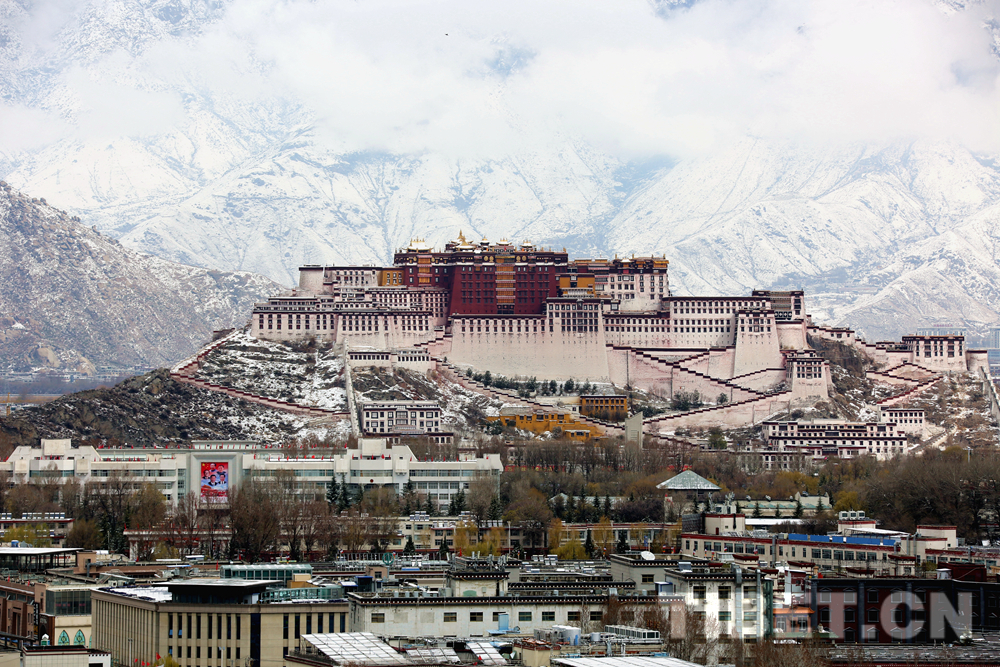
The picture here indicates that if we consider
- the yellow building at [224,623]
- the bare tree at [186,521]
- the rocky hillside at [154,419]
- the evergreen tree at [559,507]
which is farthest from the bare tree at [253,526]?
the rocky hillside at [154,419]

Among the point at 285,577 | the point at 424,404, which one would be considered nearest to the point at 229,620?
the point at 285,577

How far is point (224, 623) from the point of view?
7794 cm

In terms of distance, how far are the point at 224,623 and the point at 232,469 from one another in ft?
253

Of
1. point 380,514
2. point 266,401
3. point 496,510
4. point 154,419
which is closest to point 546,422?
point 266,401

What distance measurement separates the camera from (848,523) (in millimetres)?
124438

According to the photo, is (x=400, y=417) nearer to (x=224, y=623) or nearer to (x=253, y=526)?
(x=253, y=526)

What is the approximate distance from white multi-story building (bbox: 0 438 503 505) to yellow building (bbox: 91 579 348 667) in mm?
67310

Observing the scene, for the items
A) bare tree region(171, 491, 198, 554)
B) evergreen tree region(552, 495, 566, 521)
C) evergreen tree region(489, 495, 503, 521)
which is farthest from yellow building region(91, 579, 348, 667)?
evergreen tree region(552, 495, 566, 521)

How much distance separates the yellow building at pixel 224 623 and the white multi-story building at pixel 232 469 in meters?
67.3

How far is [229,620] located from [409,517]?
59.0 meters

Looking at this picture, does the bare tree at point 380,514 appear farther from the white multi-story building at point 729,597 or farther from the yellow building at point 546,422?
the white multi-story building at point 729,597

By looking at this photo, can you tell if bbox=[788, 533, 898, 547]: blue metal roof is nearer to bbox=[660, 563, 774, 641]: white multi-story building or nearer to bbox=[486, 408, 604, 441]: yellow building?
bbox=[660, 563, 774, 641]: white multi-story building

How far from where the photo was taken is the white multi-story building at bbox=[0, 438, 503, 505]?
150500mm

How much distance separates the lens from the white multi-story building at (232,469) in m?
150
